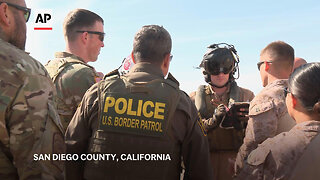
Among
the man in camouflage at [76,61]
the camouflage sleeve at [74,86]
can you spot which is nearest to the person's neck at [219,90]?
the man in camouflage at [76,61]

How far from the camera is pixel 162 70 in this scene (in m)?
2.91

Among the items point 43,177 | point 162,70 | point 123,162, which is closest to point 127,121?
point 123,162

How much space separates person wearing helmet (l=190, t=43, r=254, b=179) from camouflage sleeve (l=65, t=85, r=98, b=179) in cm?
196

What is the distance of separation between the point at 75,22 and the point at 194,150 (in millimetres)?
2870

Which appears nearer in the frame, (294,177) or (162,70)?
(294,177)

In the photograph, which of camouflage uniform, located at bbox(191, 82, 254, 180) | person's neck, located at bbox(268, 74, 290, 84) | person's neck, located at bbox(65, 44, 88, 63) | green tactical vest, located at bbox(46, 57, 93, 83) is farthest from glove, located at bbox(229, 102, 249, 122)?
person's neck, located at bbox(65, 44, 88, 63)

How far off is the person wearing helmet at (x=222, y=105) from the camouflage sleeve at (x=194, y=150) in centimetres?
140

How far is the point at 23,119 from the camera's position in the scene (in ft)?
6.64

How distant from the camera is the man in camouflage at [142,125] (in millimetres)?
2592

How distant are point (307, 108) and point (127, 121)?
1471mm

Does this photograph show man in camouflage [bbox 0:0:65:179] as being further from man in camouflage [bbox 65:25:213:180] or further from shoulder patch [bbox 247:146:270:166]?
shoulder patch [bbox 247:146:270:166]

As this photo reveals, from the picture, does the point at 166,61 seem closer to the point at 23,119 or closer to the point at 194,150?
the point at 194,150

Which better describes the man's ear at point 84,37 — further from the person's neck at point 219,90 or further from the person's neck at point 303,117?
the person's neck at point 303,117

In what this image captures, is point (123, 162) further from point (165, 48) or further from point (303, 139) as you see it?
point (303, 139)
